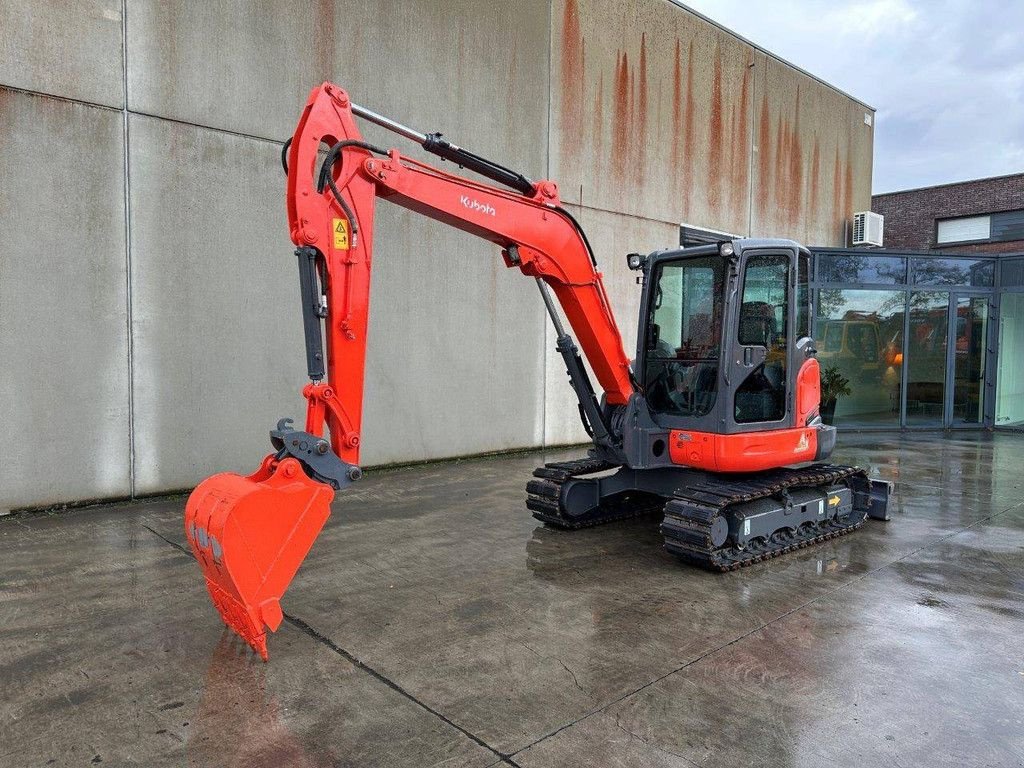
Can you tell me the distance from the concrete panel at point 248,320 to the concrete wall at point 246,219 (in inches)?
0.8

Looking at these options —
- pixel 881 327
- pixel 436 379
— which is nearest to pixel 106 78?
pixel 436 379

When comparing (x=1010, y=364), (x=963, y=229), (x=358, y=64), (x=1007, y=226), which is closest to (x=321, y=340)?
(x=358, y=64)

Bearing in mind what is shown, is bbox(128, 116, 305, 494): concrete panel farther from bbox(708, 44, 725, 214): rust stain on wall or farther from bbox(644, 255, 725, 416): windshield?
bbox(708, 44, 725, 214): rust stain on wall

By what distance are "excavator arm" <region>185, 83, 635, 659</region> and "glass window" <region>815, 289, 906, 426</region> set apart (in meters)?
10.0

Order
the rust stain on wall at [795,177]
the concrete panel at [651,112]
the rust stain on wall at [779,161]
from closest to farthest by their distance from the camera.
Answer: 1. the concrete panel at [651,112]
2. the rust stain on wall at [779,161]
3. the rust stain on wall at [795,177]

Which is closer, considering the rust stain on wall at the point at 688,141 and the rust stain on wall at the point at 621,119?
the rust stain on wall at the point at 621,119

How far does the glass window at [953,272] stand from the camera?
1294 cm

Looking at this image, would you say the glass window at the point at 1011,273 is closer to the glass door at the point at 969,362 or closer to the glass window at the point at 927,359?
the glass door at the point at 969,362

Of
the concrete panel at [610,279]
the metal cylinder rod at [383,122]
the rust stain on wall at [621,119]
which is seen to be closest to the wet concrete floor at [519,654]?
the metal cylinder rod at [383,122]

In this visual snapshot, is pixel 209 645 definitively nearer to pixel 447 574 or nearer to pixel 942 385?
pixel 447 574

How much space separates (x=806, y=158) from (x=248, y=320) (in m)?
11.9

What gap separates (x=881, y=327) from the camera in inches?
514

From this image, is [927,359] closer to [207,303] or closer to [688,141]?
[688,141]

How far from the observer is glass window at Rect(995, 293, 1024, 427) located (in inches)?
526
